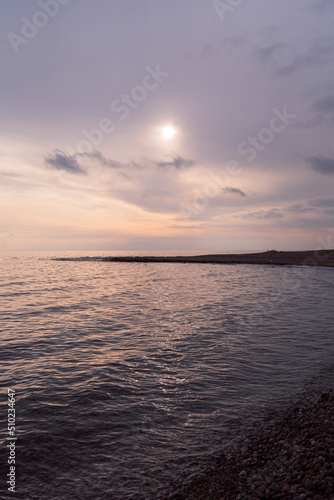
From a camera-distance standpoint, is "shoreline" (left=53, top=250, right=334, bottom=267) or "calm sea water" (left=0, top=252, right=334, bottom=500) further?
"shoreline" (left=53, top=250, right=334, bottom=267)

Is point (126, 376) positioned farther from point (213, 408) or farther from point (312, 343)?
point (312, 343)

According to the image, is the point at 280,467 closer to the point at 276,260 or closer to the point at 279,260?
the point at 279,260

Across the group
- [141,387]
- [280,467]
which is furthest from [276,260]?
[280,467]

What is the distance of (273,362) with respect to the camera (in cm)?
1199

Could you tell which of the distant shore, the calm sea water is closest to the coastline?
the calm sea water

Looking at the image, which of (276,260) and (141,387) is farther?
(276,260)

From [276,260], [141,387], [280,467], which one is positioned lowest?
[141,387]

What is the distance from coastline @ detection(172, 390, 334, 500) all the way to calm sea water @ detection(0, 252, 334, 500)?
0.49 metres

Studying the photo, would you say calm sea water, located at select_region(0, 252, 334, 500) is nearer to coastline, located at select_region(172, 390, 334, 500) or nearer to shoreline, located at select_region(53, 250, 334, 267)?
coastline, located at select_region(172, 390, 334, 500)

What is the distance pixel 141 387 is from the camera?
1001 centimetres

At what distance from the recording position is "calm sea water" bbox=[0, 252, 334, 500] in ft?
20.6


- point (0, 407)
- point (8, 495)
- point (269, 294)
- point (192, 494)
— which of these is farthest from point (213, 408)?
point (269, 294)

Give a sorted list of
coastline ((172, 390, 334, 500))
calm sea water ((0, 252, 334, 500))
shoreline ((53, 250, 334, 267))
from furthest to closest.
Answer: shoreline ((53, 250, 334, 267)) → calm sea water ((0, 252, 334, 500)) → coastline ((172, 390, 334, 500))

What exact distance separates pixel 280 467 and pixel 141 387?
5.42 meters
